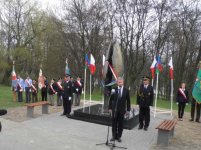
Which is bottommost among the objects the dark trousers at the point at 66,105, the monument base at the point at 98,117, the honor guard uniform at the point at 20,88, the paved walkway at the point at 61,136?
the paved walkway at the point at 61,136

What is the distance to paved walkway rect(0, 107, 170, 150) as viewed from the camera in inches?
321

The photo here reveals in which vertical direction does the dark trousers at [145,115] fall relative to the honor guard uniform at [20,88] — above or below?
below

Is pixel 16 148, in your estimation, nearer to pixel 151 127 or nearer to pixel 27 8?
pixel 151 127

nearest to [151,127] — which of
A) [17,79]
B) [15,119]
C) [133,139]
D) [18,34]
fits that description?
[133,139]

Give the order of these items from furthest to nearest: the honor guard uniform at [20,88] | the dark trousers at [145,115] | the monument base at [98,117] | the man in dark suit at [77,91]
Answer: the honor guard uniform at [20,88]
the man in dark suit at [77,91]
the monument base at [98,117]
the dark trousers at [145,115]

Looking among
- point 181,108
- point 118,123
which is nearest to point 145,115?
point 118,123

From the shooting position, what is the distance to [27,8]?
147 ft

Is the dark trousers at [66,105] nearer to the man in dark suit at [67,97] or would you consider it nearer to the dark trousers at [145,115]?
the man in dark suit at [67,97]

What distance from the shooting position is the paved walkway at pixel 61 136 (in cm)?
816

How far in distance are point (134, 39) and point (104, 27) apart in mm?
3860

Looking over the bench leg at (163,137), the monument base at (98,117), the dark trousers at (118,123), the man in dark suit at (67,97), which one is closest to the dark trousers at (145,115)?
the monument base at (98,117)

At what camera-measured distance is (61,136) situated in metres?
9.32

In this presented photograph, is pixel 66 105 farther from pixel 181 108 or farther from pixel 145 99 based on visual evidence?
pixel 181 108

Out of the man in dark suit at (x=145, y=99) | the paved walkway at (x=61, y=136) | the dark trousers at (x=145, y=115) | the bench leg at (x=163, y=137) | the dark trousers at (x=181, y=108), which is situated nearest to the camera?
the paved walkway at (x=61, y=136)
